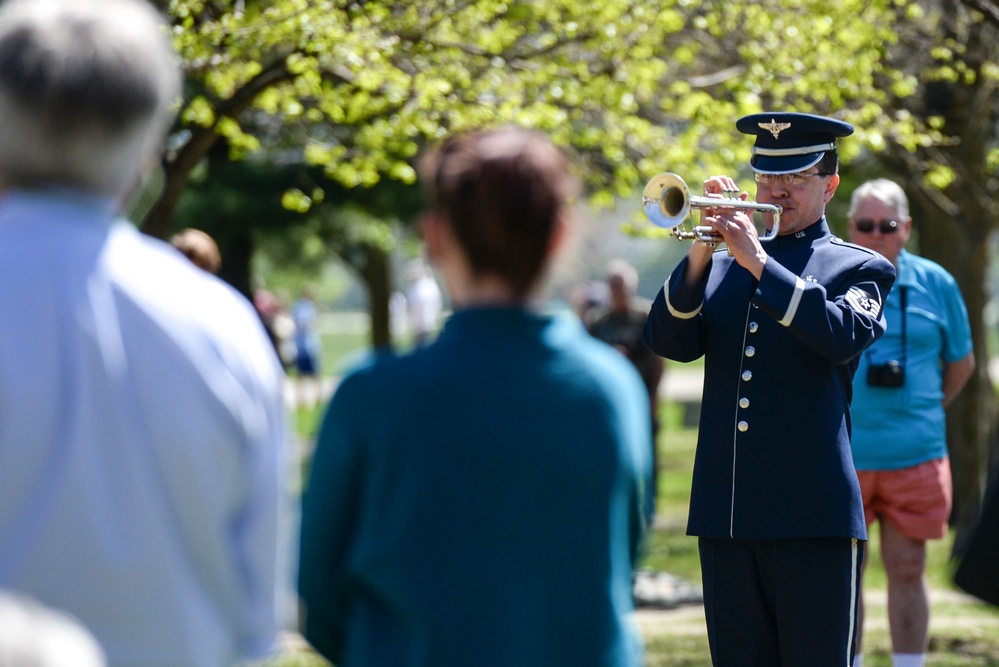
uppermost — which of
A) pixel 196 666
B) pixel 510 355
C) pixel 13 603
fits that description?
pixel 13 603

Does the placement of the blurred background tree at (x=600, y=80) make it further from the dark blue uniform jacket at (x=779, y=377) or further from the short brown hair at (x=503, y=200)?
the short brown hair at (x=503, y=200)

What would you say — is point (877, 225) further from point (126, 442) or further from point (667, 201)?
point (126, 442)

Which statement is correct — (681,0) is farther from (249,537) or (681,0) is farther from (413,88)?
(249,537)

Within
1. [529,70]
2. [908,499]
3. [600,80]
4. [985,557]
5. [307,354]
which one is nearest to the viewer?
[985,557]

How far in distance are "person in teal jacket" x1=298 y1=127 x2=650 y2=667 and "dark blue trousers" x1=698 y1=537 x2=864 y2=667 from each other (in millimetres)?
1713

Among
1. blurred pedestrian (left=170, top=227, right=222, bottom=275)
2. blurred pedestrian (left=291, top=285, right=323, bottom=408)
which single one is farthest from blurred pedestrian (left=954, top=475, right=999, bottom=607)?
blurred pedestrian (left=291, top=285, right=323, bottom=408)

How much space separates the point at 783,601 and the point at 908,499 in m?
1.81

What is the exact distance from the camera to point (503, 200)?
2.26 meters

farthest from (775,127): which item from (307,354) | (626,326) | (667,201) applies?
(307,354)

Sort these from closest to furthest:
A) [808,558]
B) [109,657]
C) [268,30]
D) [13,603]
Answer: [13,603] < [109,657] < [808,558] < [268,30]

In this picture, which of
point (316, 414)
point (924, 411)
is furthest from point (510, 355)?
point (316, 414)

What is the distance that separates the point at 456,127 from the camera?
710 centimetres

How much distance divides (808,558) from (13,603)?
2.90 metres

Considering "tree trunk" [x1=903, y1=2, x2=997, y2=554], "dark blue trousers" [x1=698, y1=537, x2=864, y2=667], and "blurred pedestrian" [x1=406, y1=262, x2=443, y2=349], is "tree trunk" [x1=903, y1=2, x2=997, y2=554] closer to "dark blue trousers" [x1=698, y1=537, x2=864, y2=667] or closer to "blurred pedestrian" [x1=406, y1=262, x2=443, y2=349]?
"dark blue trousers" [x1=698, y1=537, x2=864, y2=667]
